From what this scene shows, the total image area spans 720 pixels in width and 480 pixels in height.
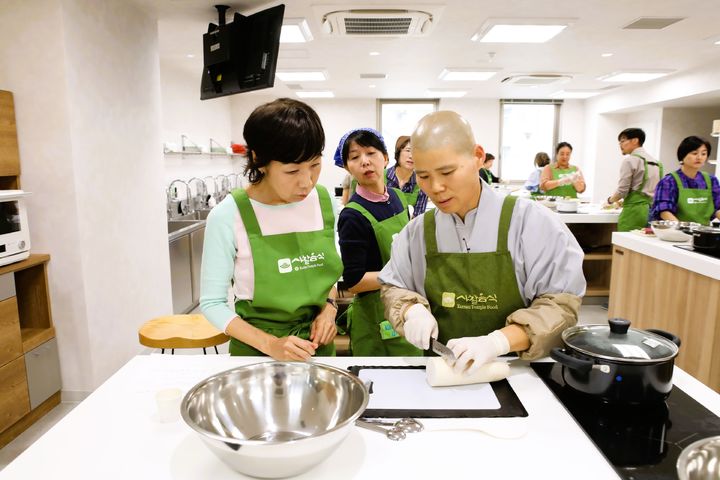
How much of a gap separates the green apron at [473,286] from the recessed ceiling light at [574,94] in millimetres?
9613

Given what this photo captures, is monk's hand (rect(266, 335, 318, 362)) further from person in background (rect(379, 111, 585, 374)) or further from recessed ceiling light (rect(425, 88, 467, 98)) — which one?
recessed ceiling light (rect(425, 88, 467, 98))

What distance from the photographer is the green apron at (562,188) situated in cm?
697

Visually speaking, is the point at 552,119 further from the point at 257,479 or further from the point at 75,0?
the point at 257,479

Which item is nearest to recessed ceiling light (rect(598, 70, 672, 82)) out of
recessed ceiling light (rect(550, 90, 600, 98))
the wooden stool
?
recessed ceiling light (rect(550, 90, 600, 98))

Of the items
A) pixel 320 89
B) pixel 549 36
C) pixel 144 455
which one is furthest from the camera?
pixel 320 89

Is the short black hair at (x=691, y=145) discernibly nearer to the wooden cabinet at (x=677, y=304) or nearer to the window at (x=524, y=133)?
the wooden cabinet at (x=677, y=304)

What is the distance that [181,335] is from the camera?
2299mm

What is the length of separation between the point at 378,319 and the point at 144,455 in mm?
1250

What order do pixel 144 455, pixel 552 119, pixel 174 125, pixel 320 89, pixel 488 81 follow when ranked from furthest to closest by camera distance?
pixel 552 119
pixel 320 89
pixel 488 81
pixel 174 125
pixel 144 455

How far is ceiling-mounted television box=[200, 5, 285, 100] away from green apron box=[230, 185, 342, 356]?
2314mm

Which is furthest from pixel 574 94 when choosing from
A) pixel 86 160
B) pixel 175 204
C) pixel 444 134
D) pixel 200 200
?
pixel 444 134

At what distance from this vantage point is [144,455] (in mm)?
1026

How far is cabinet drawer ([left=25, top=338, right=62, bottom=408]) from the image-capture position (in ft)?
9.75

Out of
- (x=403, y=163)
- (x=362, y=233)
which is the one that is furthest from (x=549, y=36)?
(x=362, y=233)
